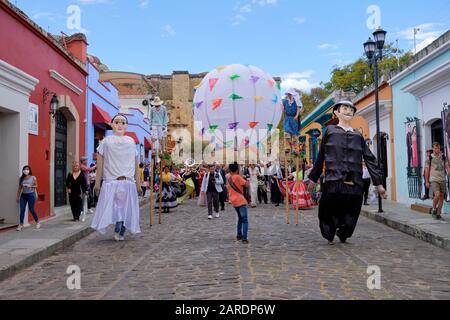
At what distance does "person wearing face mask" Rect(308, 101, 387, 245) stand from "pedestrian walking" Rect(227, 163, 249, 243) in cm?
134

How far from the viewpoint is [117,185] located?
8859mm

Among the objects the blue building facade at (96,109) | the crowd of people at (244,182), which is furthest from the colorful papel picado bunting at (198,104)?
the crowd of people at (244,182)

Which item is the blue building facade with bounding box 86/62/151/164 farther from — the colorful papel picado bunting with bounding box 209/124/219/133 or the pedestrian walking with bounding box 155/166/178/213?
the colorful papel picado bunting with bounding box 209/124/219/133

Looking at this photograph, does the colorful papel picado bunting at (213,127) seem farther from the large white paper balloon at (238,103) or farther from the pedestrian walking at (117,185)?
the pedestrian walking at (117,185)

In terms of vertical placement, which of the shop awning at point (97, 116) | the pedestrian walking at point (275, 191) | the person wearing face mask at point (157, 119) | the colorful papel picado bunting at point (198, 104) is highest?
the colorful papel picado bunting at point (198, 104)

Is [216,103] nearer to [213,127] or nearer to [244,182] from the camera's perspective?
[213,127]

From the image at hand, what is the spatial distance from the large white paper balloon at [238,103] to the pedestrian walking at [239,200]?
8075mm

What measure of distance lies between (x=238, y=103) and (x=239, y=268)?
11.1 metres

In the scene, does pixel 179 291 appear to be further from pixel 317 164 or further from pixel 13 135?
pixel 13 135

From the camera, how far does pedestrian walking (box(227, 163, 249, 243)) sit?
8.38 metres

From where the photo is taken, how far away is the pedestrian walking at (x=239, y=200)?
8.38 metres

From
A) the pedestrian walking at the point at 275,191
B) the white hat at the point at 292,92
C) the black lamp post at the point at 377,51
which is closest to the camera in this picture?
the white hat at the point at 292,92

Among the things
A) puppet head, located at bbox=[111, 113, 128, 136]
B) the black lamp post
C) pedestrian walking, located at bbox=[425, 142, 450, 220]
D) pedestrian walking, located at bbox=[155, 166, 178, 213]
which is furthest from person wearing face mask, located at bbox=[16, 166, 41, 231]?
the black lamp post
